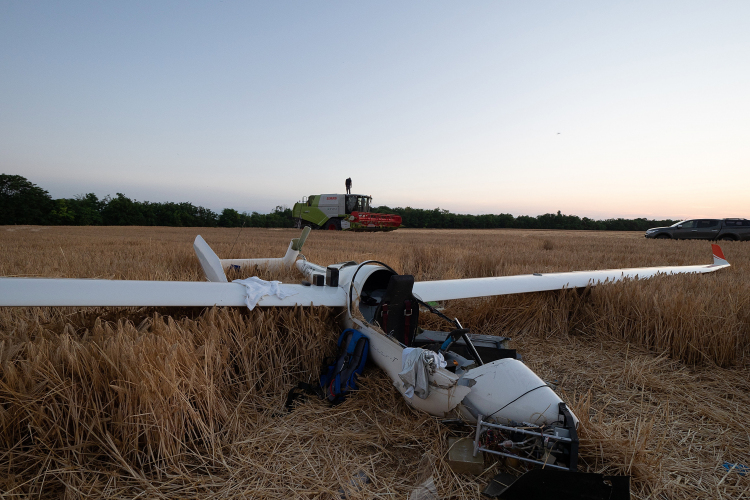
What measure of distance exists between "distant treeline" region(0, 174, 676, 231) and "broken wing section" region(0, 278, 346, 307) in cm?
3629

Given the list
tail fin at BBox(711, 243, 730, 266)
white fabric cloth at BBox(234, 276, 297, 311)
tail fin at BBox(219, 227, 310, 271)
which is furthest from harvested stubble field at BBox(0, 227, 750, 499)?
tail fin at BBox(711, 243, 730, 266)

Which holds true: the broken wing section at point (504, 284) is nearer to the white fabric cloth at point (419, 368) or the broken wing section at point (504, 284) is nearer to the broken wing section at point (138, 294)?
the broken wing section at point (138, 294)

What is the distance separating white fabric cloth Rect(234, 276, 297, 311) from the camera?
3.56 metres

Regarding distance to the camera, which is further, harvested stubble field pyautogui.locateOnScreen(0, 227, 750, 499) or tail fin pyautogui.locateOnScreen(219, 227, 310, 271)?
tail fin pyautogui.locateOnScreen(219, 227, 310, 271)

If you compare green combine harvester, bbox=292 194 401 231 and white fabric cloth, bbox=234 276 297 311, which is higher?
green combine harvester, bbox=292 194 401 231

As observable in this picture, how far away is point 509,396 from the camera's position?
91.6 inches

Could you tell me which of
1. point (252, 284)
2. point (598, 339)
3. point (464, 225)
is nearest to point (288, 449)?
point (252, 284)

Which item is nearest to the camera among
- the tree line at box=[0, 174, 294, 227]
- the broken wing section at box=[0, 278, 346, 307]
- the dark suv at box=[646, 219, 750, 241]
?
the broken wing section at box=[0, 278, 346, 307]

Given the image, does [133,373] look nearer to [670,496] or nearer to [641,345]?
[670,496]

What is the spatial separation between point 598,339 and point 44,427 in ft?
18.2

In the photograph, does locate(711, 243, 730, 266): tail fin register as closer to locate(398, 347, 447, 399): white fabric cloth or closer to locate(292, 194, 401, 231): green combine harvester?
locate(398, 347, 447, 399): white fabric cloth

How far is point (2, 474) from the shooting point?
6.86 feet

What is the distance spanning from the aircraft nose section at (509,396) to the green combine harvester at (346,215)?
24.9 m

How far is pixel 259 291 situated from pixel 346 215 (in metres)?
25.2
